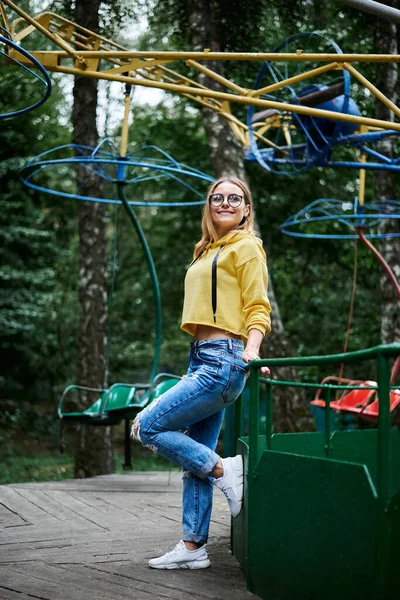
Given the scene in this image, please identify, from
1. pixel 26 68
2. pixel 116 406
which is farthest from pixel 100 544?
pixel 116 406

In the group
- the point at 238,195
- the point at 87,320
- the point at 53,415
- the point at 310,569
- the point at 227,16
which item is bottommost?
the point at 53,415

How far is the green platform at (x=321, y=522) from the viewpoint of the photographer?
2150 millimetres

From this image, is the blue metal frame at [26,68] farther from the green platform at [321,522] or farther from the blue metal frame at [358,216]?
the blue metal frame at [358,216]

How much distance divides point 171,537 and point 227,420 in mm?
701

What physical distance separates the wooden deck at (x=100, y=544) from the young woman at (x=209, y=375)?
21 cm

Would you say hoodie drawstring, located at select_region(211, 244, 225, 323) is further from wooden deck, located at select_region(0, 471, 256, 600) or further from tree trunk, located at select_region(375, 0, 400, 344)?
tree trunk, located at select_region(375, 0, 400, 344)

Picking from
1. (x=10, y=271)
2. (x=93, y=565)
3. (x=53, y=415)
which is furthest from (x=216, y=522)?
(x=53, y=415)

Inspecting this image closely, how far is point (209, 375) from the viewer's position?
9.77 feet

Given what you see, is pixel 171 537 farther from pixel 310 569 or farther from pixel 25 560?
pixel 310 569

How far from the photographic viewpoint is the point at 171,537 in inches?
154

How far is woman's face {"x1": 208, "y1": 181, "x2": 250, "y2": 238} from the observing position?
324 cm

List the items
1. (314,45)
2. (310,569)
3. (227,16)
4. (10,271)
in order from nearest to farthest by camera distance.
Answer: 1. (310,569)
2. (227,16)
3. (314,45)
4. (10,271)

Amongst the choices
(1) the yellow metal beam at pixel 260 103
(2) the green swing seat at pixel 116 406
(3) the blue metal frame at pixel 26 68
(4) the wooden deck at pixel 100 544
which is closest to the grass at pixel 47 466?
(2) the green swing seat at pixel 116 406

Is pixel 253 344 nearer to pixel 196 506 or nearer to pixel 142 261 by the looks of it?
pixel 196 506
